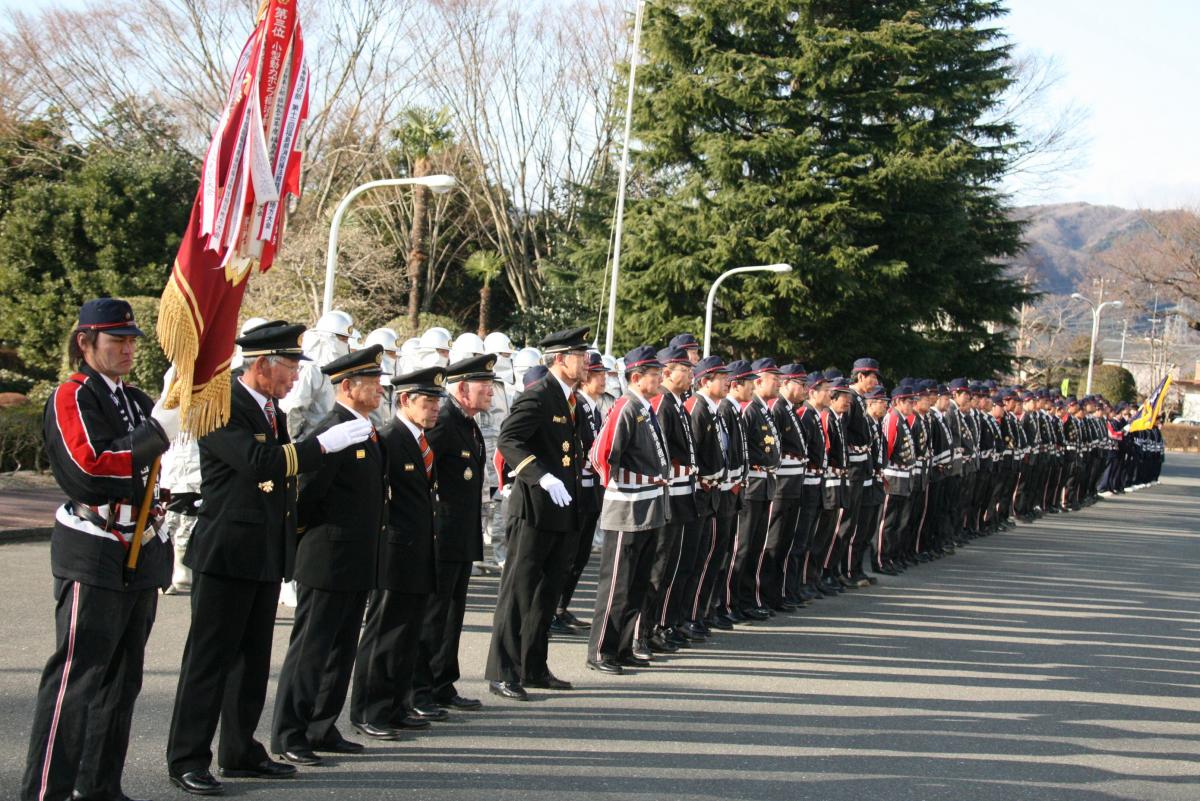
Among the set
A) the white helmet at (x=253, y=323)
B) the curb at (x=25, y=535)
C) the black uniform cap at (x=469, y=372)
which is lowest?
the curb at (x=25, y=535)

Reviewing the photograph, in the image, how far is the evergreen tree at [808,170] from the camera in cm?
2969

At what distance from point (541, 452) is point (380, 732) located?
217 centimetres

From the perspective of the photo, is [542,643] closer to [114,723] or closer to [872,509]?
[114,723]

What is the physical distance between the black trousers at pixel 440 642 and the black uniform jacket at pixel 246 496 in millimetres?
1553

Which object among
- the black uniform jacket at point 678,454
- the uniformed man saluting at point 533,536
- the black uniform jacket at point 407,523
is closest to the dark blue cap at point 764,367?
the black uniform jacket at point 678,454

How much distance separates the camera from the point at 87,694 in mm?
5090

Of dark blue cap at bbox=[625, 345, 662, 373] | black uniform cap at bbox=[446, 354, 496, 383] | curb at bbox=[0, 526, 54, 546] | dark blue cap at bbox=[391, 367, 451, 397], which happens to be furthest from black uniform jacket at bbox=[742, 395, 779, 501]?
curb at bbox=[0, 526, 54, 546]

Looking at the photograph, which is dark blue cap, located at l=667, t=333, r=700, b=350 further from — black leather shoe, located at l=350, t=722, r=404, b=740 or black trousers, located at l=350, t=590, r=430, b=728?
black leather shoe, located at l=350, t=722, r=404, b=740

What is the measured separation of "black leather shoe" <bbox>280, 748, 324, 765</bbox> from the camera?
6.15 m

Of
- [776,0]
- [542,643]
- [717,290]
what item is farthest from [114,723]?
[776,0]

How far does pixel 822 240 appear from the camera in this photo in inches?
1171

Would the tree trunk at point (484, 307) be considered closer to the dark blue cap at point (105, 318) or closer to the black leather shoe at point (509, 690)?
the black leather shoe at point (509, 690)

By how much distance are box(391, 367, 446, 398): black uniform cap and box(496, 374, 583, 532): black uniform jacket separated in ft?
3.77

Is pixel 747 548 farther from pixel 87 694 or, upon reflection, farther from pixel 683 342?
pixel 87 694
